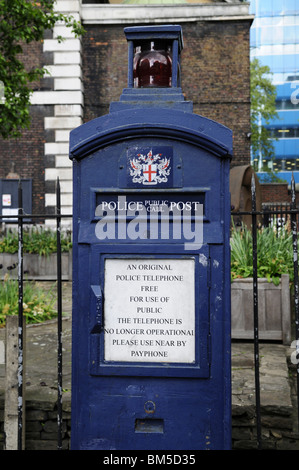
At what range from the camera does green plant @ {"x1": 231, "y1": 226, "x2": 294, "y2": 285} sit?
611 centimetres

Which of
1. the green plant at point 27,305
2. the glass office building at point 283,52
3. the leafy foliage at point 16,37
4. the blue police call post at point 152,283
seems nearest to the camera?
the blue police call post at point 152,283

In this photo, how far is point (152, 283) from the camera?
8.14 feet

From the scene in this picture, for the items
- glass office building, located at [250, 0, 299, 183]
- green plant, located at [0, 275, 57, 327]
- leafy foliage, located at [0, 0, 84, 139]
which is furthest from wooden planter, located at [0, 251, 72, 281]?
glass office building, located at [250, 0, 299, 183]

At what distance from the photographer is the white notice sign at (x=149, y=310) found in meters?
2.46

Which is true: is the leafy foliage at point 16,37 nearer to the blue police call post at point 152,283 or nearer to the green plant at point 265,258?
the green plant at point 265,258

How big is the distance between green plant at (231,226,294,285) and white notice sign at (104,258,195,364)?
3.62 m

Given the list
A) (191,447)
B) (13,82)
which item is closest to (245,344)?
(191,447)

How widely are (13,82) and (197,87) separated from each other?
26.2ft

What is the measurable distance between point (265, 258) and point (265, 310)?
2.53 feet

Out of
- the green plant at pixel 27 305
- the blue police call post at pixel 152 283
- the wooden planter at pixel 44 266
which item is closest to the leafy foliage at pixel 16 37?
the wooden planter at pixel 44 266

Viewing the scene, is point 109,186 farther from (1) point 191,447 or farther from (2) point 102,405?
(1) point 191,447

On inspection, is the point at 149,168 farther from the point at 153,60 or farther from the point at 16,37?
the point at 16,37
